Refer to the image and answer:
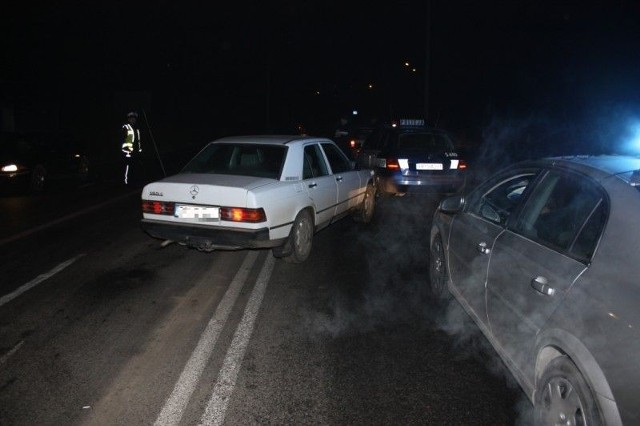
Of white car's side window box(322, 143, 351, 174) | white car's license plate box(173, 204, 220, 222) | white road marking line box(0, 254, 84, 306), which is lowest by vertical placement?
white road marking line box(0, 254, 84, 306)

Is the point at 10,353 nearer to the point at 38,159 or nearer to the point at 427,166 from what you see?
the point at 427,166

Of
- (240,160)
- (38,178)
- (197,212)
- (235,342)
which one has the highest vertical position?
(240,160)

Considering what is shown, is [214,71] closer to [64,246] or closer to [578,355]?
[64,246]

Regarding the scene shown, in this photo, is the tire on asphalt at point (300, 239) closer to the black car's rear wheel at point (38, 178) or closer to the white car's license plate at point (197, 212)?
the white car's license plate at point (197, 212)

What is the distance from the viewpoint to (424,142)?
36.7 ft

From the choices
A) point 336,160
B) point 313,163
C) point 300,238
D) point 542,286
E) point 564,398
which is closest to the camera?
point 564,398

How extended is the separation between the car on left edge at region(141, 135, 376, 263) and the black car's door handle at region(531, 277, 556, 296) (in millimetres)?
3331

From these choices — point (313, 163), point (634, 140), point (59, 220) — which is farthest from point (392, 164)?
point (634, 140)

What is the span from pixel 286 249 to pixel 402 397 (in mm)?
3125

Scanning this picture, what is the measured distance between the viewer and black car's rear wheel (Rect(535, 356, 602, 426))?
2447 millimetres

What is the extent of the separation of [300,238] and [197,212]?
1331mm

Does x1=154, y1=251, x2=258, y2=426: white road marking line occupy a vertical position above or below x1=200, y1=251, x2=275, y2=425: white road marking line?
above

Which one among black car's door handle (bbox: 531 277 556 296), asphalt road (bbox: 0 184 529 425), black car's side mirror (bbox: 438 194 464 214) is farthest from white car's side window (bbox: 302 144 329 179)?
black car's door handle (bbox: 531 277 556 296)

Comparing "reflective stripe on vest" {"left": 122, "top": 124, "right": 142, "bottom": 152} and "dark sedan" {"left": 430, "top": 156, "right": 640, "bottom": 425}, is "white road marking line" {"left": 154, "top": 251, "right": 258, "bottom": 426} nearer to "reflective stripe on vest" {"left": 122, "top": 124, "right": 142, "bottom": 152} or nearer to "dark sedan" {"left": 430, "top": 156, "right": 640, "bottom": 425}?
"dark sedan" {"left": 430, "top": 156, "right": 640, "bottom": 425}
